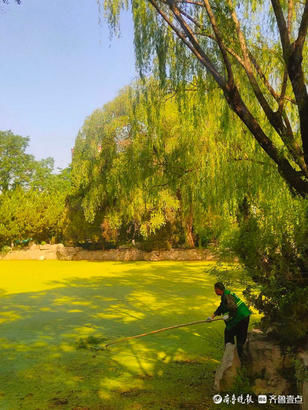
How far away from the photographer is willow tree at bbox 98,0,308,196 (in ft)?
14.4

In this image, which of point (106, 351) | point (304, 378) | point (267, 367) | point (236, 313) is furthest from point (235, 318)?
point (106, 351)

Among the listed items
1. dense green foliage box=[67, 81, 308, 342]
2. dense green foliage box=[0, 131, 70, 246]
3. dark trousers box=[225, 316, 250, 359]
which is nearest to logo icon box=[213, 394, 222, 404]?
dark trousers box=[225, 316, 250, 359]

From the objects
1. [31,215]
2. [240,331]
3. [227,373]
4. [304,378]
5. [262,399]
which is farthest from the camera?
[31,215]

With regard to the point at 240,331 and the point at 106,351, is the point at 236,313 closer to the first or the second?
the point at 240,331

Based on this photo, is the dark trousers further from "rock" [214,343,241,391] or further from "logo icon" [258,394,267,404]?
"logo icon" [258,394,267,404]

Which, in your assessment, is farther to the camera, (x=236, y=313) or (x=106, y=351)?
(x=106, y=351)

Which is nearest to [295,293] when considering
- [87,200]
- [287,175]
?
[287,175]

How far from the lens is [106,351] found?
5.51m

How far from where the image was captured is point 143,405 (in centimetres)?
380

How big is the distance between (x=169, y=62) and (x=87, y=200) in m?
13.3

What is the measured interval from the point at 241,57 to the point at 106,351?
4614mm

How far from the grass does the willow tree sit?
1.77 meters

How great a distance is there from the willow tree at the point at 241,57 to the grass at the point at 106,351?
177 cm

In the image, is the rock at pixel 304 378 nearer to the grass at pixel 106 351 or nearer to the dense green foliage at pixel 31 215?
the grass at pixel 106 351
